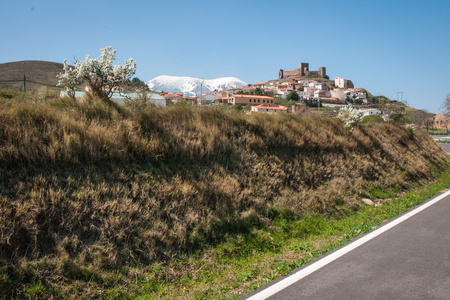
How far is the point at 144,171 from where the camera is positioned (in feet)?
19.2

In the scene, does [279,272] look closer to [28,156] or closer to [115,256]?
[115,256]

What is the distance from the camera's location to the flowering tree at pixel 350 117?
539 inches

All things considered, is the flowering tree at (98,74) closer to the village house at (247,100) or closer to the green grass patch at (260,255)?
the green grass patch at (260,255)

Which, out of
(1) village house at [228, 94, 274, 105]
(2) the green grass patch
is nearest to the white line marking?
(2) the green grass patch

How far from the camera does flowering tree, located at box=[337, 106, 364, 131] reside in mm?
13690

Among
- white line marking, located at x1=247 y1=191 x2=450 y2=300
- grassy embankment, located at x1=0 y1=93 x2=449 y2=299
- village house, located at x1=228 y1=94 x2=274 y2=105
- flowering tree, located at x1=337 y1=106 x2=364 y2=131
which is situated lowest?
white line marking, located at x1=247 y1=191 x2=450 y2=300

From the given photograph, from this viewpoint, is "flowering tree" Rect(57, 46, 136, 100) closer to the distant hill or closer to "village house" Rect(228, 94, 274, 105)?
the distant hill

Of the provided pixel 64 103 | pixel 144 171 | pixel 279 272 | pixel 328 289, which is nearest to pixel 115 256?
pixel 144 171

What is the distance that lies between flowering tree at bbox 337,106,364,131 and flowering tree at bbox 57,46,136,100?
10235mm

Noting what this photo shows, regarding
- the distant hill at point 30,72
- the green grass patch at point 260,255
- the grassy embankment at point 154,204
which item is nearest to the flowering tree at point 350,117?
the grassy embankment at point 154,204

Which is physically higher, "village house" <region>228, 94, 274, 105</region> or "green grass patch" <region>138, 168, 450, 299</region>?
"village house" <region>228, 94, 274, 105</region>

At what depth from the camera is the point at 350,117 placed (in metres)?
14.1

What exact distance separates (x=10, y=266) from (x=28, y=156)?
1925 mm

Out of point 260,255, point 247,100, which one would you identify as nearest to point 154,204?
point 260,255
